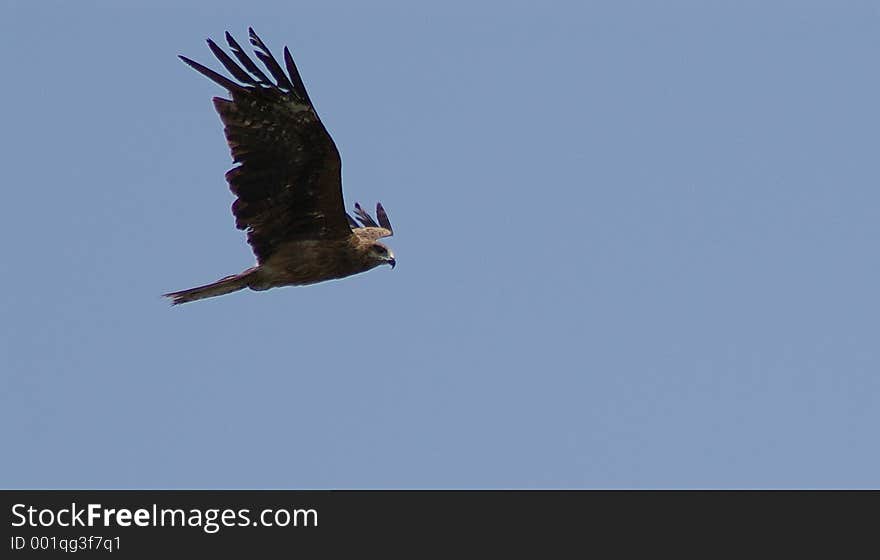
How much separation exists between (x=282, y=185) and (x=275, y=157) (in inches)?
13.4

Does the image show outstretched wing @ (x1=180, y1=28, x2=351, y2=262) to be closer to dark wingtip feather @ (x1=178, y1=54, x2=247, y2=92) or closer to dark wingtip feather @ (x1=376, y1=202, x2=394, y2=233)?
dark wingtip feather @ (x1=178, y1=54, x2=247, y2=92)

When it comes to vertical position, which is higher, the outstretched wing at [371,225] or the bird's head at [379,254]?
the outstretched wing at [371,225]

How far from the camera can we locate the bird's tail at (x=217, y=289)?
1767 cm

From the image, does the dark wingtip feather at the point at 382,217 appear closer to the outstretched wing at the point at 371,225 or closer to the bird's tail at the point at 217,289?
the outstretched wing at the point at 371,225

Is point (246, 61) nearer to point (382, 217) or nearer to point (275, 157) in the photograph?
point (275, 157)

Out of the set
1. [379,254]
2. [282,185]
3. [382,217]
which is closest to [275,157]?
[282,185]

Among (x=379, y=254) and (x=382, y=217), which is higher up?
(x=382, y=217)

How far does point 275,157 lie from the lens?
17188mm

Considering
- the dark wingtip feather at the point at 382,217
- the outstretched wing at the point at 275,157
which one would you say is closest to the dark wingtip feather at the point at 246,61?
the outstretched wing at the point at 275,157
